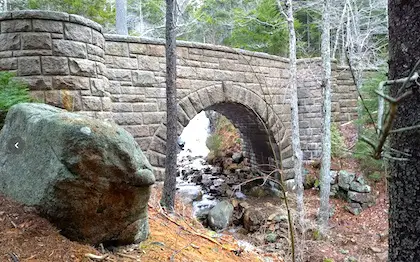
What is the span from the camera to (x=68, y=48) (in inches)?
195

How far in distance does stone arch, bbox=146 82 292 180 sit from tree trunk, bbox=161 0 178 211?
1.21 metres

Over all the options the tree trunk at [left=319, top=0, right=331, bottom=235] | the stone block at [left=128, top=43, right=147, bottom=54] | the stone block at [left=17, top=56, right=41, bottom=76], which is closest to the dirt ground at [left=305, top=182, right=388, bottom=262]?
the tree trunk at [left=319, top=0, right=331, bottom=235]

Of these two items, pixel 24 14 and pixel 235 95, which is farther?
pixel 235 95

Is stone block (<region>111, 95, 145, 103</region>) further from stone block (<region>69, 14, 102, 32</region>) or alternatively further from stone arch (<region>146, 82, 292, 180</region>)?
stone block (<region>69, 14, 102, 32</region>)

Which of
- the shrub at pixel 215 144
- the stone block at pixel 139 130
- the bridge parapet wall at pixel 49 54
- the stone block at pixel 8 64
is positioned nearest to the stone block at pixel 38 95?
the bridge parapet wall at pixel 49 54

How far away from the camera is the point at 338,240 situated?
752 centimetres

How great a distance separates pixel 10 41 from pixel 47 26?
590 millimetres

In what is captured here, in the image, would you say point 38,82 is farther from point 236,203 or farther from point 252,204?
point 252,204

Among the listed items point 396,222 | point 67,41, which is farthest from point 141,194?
point 67,41

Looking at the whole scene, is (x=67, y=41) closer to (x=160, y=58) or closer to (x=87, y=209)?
(x=160, y=58)

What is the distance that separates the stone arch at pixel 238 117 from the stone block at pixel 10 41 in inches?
126

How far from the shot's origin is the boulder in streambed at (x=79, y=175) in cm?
218

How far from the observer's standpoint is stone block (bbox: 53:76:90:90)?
4.88m

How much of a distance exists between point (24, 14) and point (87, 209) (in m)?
3.86
